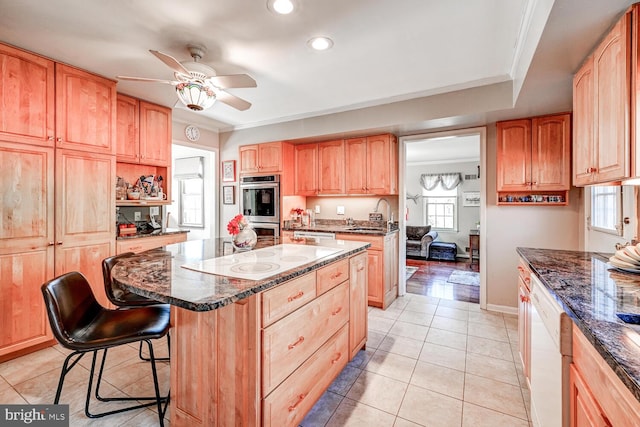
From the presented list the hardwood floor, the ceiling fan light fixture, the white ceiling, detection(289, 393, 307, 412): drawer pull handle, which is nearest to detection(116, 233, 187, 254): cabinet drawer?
the white ceiling

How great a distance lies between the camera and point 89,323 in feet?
5.22

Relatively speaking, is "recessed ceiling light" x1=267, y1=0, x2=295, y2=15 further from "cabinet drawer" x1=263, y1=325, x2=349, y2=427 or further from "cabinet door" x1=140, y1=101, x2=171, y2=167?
"cabinet door" x1=140, y1=101, x2=171, y2=167

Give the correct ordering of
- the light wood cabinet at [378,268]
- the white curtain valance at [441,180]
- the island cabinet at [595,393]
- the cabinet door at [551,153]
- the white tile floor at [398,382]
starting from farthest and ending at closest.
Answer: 1. the white curtain valance at [441,180]
2. the light wood cabinet at [378,268]
3. the cabinet door at [551,153]
4. the white tile floor at [398,382]
5. the island cabinet at [595,393]

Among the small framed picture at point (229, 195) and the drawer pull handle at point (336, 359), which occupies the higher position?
the small framed picture at point (229, 195)

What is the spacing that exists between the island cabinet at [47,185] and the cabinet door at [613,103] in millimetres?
3935

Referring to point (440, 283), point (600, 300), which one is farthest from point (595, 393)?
point (440, 283)

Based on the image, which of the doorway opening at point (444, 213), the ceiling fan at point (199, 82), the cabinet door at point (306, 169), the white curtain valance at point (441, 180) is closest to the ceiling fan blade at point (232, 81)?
the ceiling fan at point (199, 82)

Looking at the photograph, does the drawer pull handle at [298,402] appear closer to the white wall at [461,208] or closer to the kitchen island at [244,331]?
the kitchen island at [244,331]

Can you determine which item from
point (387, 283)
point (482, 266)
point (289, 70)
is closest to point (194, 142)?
point (289, 70)

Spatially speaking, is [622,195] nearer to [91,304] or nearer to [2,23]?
[91,304]

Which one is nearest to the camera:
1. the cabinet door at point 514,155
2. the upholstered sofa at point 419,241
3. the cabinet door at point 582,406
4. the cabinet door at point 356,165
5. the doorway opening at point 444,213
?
the cabinet door at point 582,406

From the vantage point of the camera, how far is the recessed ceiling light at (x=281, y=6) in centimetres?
181

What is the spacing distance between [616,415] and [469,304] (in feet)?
10.6

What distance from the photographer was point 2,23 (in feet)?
6.56
